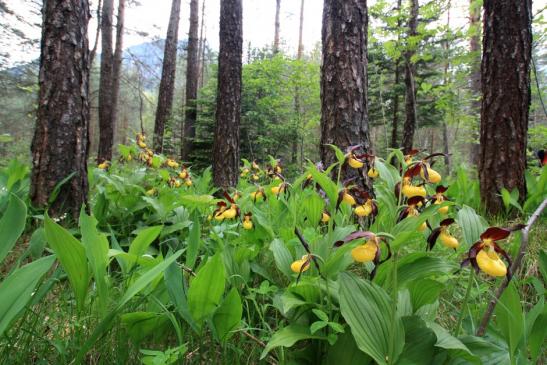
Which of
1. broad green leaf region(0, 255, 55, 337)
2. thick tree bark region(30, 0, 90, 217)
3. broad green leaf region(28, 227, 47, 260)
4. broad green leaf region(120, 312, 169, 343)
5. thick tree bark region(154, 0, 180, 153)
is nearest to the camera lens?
broad green leaf region(0, 255, 55, 337)

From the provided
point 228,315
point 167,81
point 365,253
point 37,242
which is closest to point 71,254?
point 37,242

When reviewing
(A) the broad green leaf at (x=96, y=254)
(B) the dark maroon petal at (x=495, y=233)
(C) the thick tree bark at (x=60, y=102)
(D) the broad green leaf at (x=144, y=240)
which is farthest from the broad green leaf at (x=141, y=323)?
(C) the thick tree bark at (x=60, y=102)

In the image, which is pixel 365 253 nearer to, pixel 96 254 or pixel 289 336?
pixel 289 336

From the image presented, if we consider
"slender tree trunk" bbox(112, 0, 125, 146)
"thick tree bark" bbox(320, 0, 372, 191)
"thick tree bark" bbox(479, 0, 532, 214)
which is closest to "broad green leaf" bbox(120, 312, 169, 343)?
"thick tree bark" bbox(320, 0, 372, 191)

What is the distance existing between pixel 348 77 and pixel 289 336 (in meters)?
2.47

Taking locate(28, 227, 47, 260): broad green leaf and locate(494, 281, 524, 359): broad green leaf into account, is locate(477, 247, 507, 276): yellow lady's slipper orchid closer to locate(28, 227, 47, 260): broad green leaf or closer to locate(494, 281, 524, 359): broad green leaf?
locate(494, 281, 524, 359): broad green leaf

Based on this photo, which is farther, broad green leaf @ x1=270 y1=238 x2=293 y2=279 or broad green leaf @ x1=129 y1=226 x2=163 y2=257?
broad green leaf @ x1=270 y1=238 x2=293 y2=279

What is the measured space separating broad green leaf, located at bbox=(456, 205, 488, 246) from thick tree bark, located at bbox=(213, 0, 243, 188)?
13.2 feet

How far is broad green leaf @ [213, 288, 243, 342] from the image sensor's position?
1.14m

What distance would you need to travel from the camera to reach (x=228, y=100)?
506 cm

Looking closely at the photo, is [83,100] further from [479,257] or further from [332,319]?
[479,257]

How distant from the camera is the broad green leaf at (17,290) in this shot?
738 mm

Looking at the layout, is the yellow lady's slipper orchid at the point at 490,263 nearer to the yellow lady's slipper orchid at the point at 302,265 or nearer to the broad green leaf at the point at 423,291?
the broad green leaf at the point at 423,291

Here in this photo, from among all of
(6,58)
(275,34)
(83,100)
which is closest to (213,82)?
(6,58)
